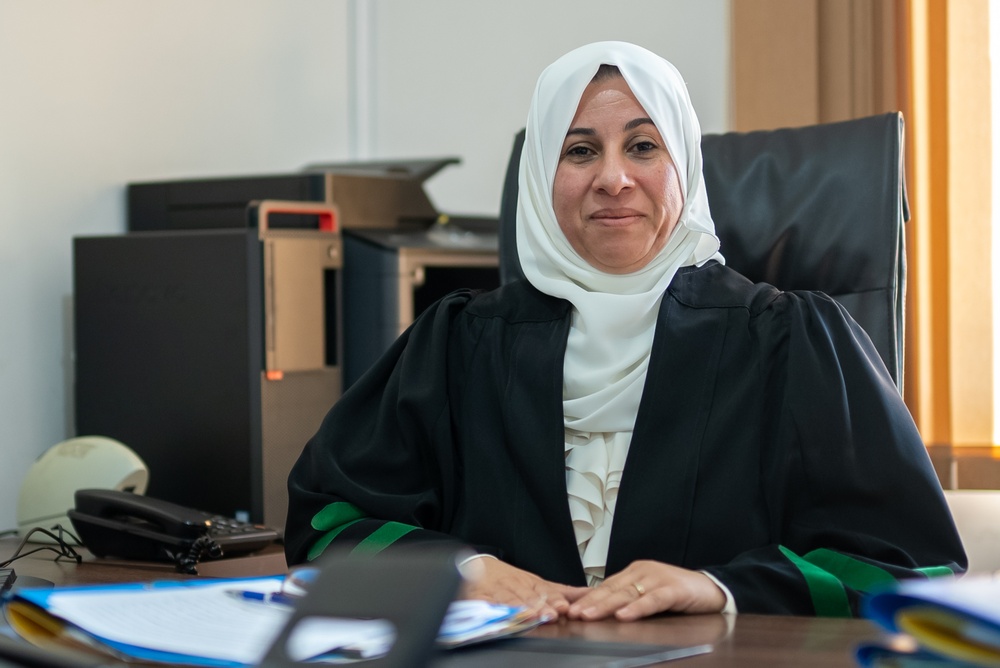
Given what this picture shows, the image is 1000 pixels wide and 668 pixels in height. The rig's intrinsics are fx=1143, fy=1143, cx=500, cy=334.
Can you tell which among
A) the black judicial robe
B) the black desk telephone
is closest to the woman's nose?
the black judicial robe

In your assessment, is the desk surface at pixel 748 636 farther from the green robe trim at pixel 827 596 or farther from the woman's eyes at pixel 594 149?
the woman's eyes at pixel 594 149

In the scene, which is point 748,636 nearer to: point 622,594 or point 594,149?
point 622,594

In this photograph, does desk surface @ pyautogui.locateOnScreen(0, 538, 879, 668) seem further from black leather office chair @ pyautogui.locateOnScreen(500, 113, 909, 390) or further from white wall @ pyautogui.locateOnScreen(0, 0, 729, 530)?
white wall @ pyautogui.locateOnScreen(0, 0, 729, 530)

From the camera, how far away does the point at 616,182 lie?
4.73 ft

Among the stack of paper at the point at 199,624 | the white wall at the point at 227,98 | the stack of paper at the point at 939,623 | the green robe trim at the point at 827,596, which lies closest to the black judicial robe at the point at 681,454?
the green robe trim at the point at 827,596

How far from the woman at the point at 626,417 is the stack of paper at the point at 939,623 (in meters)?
Result: 0.50

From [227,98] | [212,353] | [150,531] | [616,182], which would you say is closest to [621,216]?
[616,182]

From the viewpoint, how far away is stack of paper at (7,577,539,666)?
2.33 ft

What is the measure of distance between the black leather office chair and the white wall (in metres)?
0.98

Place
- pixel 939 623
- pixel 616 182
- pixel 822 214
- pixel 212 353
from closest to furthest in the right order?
pixel 939 623, pixel 616 182, pixel 822 214, pixel 212 353

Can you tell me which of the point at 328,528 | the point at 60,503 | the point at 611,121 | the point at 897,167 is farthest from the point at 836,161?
the point at 60,503

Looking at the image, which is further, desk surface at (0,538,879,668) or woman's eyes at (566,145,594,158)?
woman's eyes at (566,145,594,158)

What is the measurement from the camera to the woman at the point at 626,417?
1.22 m

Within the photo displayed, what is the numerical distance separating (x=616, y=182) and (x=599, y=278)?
0.42ft
